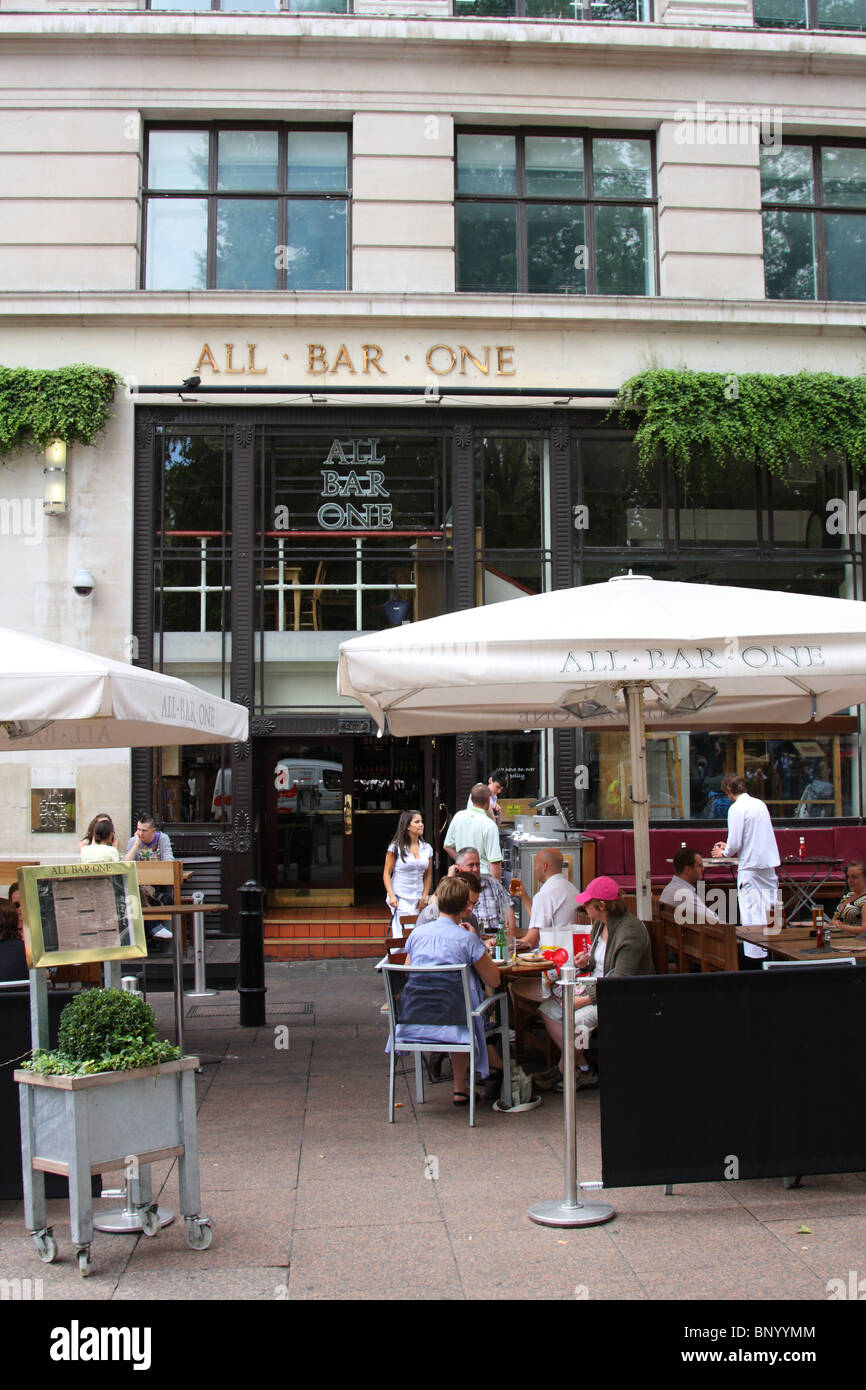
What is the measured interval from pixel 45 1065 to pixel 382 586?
9953 millimetres

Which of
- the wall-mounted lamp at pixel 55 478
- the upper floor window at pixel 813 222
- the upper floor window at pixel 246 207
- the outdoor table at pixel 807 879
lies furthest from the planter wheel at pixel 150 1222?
the upper floor window at pixel 813 222

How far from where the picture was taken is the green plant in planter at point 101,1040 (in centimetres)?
505

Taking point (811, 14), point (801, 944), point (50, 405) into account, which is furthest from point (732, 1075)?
point (811, 14)

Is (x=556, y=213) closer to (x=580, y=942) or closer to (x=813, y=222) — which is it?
(x=813, y=222)

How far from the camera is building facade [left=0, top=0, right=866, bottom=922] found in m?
14.3

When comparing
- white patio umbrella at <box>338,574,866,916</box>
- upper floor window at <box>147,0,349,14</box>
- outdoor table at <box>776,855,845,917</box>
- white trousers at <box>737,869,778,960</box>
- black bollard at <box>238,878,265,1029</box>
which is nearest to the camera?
white patio umbrella at <box>338,574,866,916</box>

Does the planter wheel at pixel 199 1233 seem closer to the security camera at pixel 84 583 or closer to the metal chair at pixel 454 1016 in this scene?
the metal chair at pixel 454 1016

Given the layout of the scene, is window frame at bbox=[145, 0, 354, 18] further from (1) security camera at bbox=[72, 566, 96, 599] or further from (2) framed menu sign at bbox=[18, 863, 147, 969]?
(2) framed menu sign at bbox=[18, 863, 147, 969]

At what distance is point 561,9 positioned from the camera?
15.3 meters

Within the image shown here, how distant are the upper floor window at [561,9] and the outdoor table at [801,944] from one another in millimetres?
11883

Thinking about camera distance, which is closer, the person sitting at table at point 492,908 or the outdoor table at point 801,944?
the outdoor table at point 801,944

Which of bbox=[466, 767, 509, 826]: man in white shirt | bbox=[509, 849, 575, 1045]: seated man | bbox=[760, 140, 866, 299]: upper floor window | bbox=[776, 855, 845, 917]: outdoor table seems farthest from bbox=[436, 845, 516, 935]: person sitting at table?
bbox=[760, 140, 866, 299]: upper floor window

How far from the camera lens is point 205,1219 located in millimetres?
5203

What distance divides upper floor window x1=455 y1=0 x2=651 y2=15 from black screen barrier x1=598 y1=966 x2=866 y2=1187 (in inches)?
537
